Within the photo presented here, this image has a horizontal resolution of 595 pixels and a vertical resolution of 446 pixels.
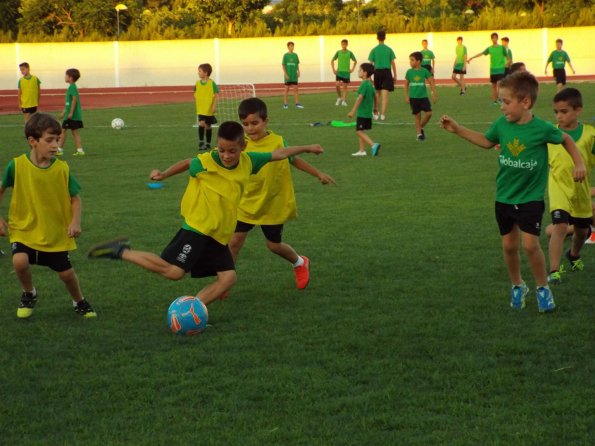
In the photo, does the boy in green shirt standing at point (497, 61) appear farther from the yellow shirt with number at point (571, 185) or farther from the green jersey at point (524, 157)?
the green jersey at point (524, 157)

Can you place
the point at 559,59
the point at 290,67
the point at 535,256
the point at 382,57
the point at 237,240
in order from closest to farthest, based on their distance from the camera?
the point at 535,256
the point at 237,240
the point at 382,57
the point at 290,67
the point at 559,59

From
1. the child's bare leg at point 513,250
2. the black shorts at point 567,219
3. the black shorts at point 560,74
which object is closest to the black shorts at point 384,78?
the black shorts at point 560,74

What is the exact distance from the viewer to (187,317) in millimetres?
6590

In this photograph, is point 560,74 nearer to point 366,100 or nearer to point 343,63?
point 343,63

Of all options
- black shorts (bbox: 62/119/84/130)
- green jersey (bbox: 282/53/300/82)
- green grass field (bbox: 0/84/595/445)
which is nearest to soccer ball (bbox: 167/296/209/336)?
green grass field (bbox: 0/84/595/445)

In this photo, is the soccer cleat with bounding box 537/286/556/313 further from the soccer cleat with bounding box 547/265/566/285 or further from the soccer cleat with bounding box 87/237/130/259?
the soccer cleat with bounding box 87/237/130/259

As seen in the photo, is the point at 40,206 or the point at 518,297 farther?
the point at 518,297

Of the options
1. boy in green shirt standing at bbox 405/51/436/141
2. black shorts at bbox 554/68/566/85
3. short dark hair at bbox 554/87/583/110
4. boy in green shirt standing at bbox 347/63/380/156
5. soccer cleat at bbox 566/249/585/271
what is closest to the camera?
short dark hair at bbox 554/87/583/110

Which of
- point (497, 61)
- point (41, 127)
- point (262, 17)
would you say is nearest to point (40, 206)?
point (41, 127)

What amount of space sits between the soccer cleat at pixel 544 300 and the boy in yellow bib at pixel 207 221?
186cm

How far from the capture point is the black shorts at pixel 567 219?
314 inches

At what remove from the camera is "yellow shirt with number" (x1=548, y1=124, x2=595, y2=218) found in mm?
8000

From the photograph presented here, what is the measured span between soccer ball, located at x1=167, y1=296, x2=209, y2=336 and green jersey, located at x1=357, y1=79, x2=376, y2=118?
11854mm

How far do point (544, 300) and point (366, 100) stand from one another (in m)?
11.7
